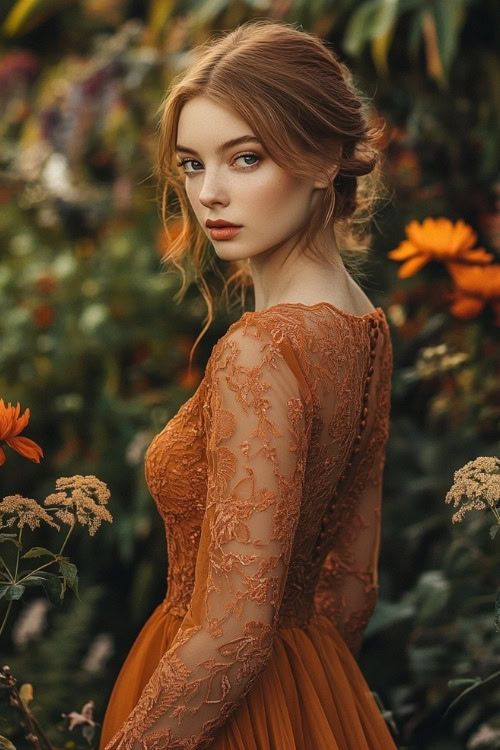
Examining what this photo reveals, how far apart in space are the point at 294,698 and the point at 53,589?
501mm

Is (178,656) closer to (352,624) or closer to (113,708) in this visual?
(113,708)

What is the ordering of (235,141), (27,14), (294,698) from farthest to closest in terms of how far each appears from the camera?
1. (27,14)
2. (294,698)
3. (235,141)

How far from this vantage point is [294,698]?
5.61 ft

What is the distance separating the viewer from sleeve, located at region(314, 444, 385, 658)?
2043 mm

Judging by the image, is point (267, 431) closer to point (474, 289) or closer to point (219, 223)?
point (219, 223)

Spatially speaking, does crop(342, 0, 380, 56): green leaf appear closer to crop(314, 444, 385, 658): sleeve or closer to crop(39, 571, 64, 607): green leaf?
crop(314, 444, 385, 658): sleeve

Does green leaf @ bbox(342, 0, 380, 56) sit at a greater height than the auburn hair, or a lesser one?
lesser

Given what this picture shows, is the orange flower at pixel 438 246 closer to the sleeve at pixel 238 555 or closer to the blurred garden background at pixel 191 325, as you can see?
the blurred garden background at pixel 191 325

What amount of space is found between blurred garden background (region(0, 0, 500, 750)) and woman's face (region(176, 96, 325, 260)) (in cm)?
77

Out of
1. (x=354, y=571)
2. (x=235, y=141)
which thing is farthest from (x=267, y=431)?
(x=354, y=571)

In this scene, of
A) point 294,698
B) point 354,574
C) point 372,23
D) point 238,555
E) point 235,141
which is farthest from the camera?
point 372,23

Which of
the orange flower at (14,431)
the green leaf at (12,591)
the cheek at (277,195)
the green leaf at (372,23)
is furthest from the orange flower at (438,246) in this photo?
the green leaf at (12,591)

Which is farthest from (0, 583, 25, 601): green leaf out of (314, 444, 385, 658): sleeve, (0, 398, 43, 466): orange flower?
(314, 444, 385, 658): sleeve

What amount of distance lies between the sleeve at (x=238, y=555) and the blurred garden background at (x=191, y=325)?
60cm
